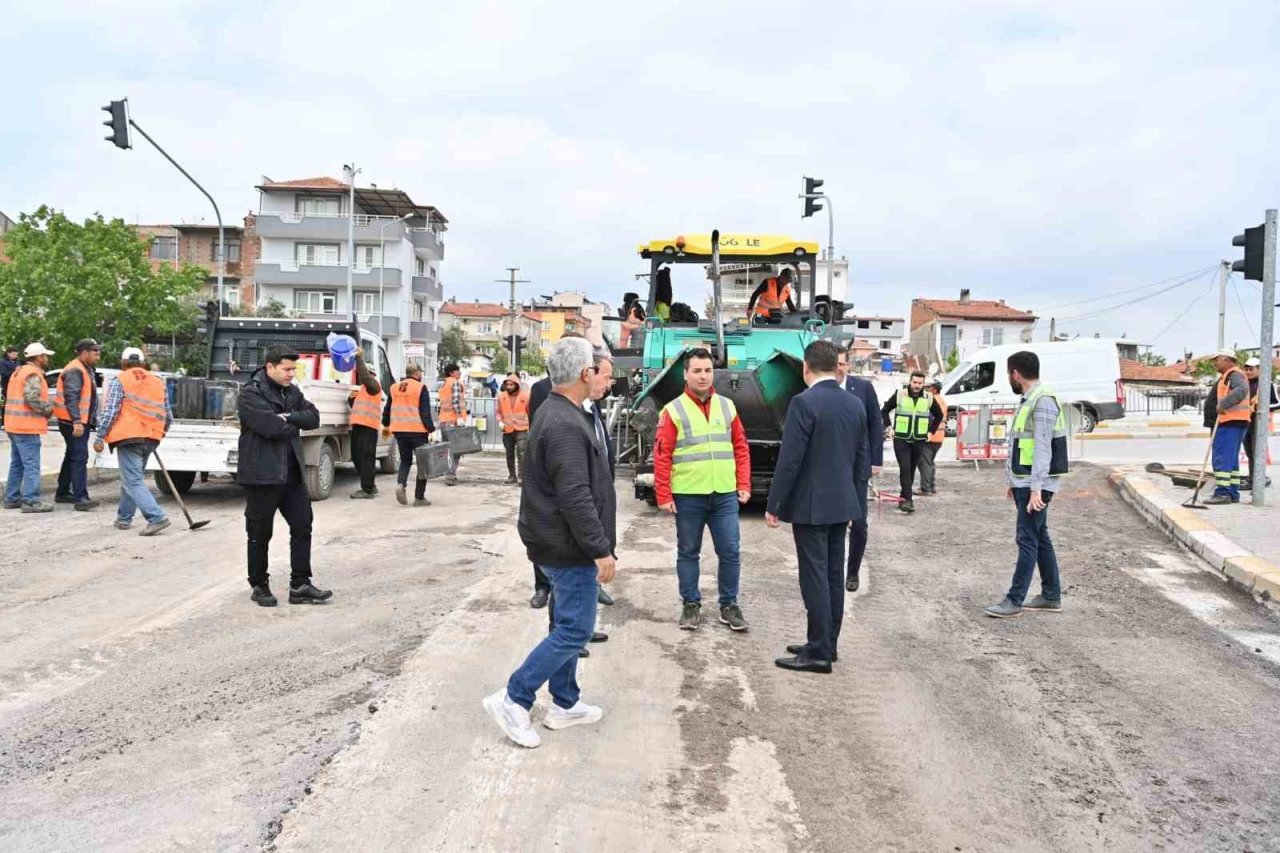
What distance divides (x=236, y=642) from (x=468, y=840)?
301cm

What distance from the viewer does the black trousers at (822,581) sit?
5.26m

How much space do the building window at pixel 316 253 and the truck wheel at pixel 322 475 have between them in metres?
44.1

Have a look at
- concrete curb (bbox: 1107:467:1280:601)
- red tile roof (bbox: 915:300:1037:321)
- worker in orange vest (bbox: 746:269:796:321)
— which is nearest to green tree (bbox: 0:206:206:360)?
worker in orange vest (bbox: 746:269:796:321)

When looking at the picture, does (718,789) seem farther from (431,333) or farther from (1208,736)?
(431,333)

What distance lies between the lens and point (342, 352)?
43.8ft

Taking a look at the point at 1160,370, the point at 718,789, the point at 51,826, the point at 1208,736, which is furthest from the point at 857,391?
the point at 1160,370

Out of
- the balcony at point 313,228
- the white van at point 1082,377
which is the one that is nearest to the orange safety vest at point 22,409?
the white van at point 1082,377

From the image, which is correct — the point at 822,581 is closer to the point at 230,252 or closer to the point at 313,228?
the point at 313,228

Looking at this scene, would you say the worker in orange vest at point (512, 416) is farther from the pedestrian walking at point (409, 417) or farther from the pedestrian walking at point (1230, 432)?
the pedestrian walking at point (1230, 432)

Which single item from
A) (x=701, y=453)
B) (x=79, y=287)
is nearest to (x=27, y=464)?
(x=701, y=453)

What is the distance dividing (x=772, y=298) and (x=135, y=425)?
7.19 m

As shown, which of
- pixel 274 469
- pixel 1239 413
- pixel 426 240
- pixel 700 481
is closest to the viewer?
pixel 700 481

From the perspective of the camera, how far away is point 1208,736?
443 cm

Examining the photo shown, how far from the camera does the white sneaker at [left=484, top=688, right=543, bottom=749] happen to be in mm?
4070
